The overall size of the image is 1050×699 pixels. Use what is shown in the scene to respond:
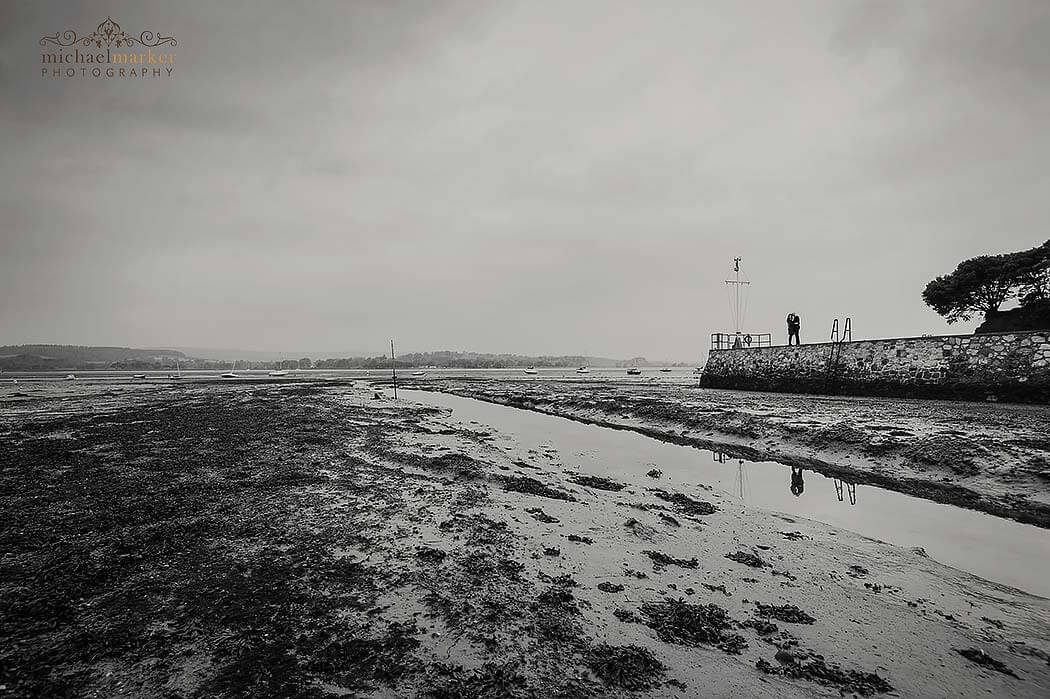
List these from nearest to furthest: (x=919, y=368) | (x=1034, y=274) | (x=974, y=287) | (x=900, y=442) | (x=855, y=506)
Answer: (x=855, y=506)
(x=900, y=442)
(x=919, y=368)
(x=1034, y=274)
(x=974, y=287)

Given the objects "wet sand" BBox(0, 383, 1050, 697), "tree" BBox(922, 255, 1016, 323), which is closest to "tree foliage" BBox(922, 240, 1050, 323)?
"tree" BBox(922, 255, 1016, 323)

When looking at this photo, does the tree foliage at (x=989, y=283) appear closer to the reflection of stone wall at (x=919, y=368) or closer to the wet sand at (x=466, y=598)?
the reflection of stone wall at (x=919, y=368)

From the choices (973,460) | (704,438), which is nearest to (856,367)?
(704,438)

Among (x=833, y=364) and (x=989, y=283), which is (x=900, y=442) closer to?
(x=833, y=364)

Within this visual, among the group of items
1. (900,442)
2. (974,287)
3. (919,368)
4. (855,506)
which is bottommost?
(855,506)

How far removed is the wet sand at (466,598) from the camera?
3131 millimetres

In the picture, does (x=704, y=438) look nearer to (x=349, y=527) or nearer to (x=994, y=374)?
(x=349, y=527)

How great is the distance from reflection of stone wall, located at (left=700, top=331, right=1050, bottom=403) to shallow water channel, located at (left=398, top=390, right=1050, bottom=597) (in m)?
14.7

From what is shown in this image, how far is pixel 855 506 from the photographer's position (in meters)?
Answer: 7.66

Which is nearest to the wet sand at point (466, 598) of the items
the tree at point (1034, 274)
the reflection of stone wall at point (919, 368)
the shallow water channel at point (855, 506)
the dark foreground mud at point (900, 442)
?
the shallow water channel at point (855, 506)

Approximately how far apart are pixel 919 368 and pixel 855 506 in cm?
1814

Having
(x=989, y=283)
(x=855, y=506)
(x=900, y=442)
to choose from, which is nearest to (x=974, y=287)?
(x=989, y=283)

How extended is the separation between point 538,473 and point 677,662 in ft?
20.7

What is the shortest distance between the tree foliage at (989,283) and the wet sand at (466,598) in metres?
38.5
